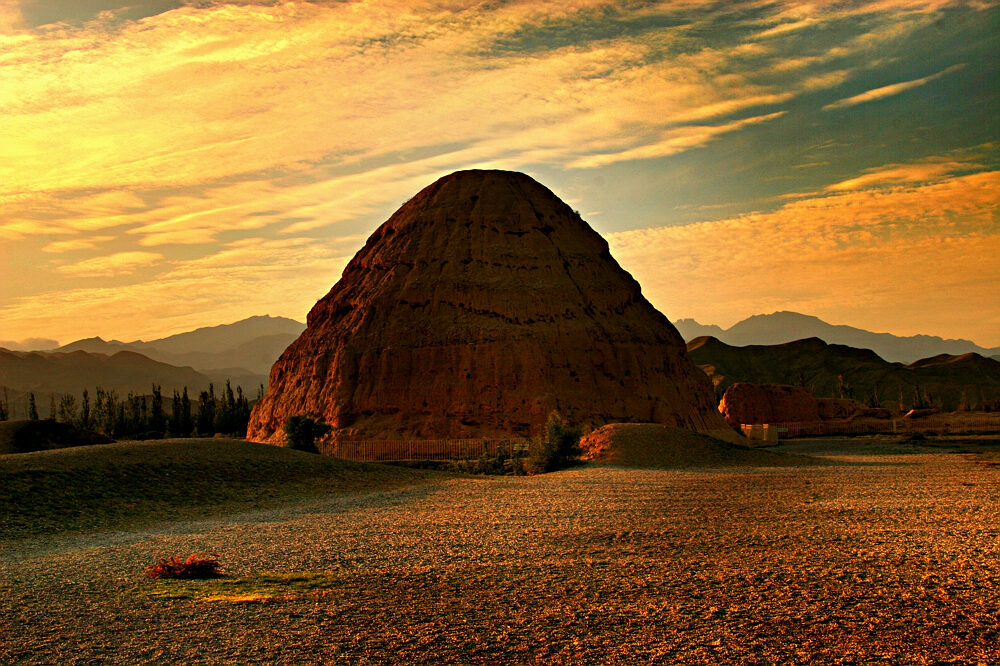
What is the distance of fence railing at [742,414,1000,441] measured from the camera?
56625 millimetres

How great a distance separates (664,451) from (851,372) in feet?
332

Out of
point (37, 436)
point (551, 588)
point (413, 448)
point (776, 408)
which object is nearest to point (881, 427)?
point (776, 408)

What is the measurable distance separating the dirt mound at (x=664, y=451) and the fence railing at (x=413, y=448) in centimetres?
510

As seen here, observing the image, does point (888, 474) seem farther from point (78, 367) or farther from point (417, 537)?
point (78, 367)

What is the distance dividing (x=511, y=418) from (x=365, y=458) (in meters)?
6.98

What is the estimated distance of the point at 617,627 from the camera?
783 cm

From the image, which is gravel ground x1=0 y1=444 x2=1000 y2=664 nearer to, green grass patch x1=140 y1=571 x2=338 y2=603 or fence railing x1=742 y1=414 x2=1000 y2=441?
green grass patch x1=140 y1=571 x2=338 y2=603

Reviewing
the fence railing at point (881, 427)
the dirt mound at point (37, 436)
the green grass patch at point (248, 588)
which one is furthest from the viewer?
the fence railing at point (881, 427)

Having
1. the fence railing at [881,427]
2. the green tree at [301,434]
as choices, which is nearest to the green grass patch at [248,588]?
the green tree at [301,434]

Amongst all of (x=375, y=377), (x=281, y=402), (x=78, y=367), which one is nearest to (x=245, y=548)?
(x=375, y=377)

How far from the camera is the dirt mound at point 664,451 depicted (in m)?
30.7

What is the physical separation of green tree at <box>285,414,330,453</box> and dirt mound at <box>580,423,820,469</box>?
11978 mm

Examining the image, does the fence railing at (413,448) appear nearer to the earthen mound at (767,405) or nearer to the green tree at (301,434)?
the green tree at (301,434)

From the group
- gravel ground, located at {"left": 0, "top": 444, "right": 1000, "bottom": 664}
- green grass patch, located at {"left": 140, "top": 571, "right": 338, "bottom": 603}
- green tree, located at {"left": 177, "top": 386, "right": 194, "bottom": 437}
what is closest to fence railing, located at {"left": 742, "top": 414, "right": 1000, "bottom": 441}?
gravel ground, located at {"left": 0, "top": 444, "right": 1000, "bottom": 664}
